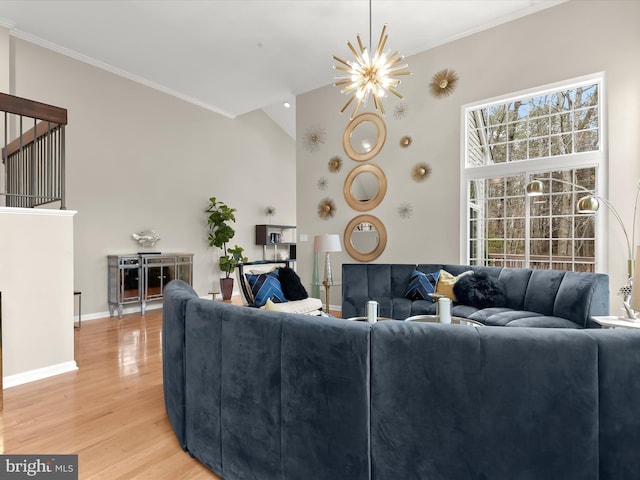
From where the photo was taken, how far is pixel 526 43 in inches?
163

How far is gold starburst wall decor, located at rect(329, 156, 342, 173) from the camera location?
5707 mm

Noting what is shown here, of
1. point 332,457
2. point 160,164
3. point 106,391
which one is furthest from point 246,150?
point 332,457

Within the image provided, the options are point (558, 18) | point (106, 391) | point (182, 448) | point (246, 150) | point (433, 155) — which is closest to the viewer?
point (182, 448)

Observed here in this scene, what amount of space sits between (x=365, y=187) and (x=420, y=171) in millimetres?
900

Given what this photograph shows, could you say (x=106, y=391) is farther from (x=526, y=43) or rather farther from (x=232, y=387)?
(x=526, y=43)

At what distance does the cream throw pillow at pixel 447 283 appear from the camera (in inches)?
153

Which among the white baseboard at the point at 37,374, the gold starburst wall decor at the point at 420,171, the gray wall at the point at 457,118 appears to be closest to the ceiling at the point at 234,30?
the gray wall at the point at 457,118

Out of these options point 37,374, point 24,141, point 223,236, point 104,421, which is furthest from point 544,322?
point 24,141

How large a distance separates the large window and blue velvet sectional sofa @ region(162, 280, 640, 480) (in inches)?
132

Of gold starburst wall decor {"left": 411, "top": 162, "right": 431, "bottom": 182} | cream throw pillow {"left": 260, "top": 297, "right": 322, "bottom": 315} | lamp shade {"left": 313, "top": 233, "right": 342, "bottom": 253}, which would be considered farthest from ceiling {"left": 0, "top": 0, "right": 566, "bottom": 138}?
cream throw pillow {"left": 260, "top": 297, "right": 322, "bottom": 315}

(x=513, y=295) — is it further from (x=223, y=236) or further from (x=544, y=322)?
(x=223, y=236)

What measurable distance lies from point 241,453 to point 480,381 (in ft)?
3.50

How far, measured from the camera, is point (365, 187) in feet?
17.8

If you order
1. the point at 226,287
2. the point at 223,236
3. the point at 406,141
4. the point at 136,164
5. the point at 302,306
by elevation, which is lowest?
the point at 226,287
